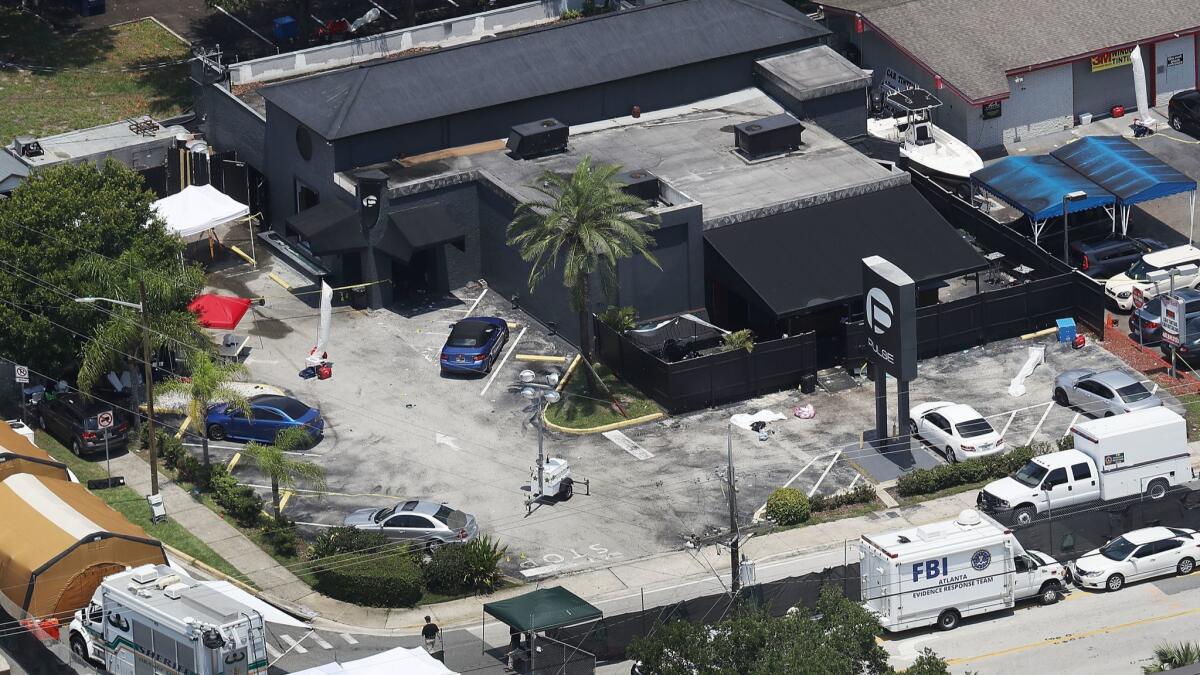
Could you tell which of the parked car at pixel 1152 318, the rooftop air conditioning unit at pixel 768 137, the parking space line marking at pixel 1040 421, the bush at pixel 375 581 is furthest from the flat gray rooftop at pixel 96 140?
the parked car at pixel 1152 318

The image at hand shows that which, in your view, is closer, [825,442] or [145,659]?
[145,659]

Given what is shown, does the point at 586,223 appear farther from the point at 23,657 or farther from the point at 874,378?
the point at 23,657

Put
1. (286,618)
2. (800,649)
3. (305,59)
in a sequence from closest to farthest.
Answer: (800,649) → (286,618) → (305,59)

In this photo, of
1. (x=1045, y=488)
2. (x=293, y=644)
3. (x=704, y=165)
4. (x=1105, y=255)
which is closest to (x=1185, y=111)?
(x=1105, y=255)

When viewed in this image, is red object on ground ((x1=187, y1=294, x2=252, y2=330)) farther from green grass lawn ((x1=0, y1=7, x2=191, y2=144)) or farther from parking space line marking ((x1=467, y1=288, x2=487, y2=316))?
green grass lawn ((x1=0, y1=7, x2=191, y2=144))

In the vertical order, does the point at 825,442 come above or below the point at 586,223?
below

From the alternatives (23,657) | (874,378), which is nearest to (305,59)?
(874,378)

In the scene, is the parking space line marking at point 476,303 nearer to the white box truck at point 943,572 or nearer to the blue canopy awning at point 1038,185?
the blue canopy awning at point 1038,185
